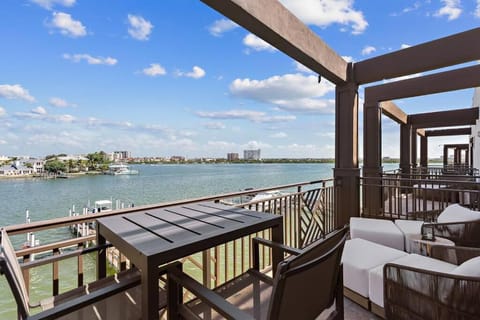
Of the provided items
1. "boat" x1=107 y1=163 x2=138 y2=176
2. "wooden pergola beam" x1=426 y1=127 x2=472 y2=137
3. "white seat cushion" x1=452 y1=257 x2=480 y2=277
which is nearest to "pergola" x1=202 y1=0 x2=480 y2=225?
"white seat cushion" x1=452 y1=257 x2=480 y2=277

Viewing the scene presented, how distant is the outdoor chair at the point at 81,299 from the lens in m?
1.03

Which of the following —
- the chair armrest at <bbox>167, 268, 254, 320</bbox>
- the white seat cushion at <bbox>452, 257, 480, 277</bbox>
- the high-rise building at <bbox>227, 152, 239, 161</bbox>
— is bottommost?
the chair armrest at <bbox>167, 268, 254, 320</bbox>

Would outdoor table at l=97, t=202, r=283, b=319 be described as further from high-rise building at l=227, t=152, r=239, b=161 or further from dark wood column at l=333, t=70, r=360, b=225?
high-rise building at l=227, t=152, r=239, b=161

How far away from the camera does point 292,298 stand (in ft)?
3.42

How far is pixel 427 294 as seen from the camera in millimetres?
1459

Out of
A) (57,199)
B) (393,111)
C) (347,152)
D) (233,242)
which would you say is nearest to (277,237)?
(233,242)

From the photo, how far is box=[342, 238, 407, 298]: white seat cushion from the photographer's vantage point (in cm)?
208

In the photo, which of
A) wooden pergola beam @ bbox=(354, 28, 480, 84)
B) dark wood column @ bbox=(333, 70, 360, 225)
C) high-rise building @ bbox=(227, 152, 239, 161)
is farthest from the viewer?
high-rise building @ bbox=(227, 152, 239, 161)

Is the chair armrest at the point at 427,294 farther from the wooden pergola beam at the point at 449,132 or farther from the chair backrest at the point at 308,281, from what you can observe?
the wooden pergola beam at the point at 449,132

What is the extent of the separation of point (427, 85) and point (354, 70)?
2230 millimetres

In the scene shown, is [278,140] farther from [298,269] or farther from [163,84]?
[298,269]

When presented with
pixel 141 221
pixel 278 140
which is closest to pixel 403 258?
pixel 141 221

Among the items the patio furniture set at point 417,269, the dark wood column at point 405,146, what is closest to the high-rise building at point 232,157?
the dark wood column at point 405,146

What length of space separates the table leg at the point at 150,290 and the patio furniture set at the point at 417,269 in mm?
1472
